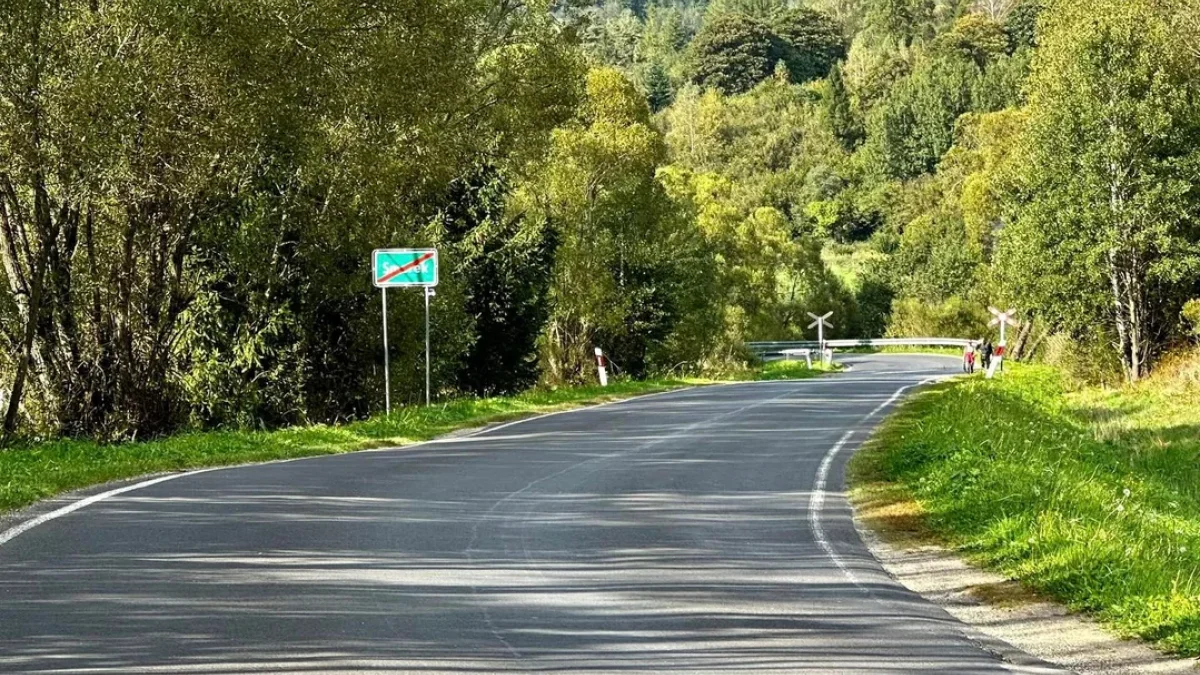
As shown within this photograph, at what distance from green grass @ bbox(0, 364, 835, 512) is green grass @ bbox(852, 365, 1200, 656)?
7.20 metres

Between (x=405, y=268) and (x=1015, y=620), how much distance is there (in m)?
17.8

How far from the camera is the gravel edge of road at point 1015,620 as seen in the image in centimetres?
854

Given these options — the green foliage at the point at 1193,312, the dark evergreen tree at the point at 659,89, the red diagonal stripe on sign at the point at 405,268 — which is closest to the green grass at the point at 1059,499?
the red diagonal stripe on sign at the point at 405,268

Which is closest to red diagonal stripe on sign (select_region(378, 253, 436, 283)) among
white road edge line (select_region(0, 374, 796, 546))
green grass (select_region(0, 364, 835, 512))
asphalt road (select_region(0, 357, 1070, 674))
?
green grass (select_region(0, 364, 835, 512))

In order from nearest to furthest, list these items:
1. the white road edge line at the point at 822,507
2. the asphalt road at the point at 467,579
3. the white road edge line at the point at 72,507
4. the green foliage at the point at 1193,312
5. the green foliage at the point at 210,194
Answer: the asphalt road at the point at 467,579 < the white road edge line at the point at 822,507 < the white road edge line at the point at 72,507 < the green foliage at the point at 210,194 < the green foliage at the point at 1193,312

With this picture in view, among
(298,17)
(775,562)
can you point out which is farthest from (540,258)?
(775,562)

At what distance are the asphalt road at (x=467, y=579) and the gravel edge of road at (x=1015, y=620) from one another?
22cm

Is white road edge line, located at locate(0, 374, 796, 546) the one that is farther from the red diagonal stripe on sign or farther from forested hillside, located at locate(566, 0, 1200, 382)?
forested hillside, located at locate(566, 0, 1200, 382)

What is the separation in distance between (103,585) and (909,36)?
168370 mm

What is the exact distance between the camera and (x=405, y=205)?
116 feet

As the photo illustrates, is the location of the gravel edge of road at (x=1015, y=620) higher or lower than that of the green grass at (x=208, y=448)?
lower

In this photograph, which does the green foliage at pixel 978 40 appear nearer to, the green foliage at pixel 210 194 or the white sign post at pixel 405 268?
the green foliage at pixel 210 194

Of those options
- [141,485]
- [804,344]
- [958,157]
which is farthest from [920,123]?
[141,485]

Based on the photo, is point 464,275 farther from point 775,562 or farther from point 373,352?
point 775,562
